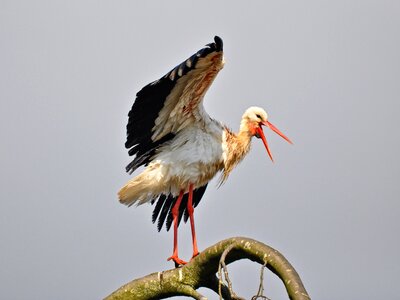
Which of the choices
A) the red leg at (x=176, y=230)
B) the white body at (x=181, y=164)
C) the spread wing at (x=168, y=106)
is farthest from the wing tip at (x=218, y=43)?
the red leg at (x=176, y=230)

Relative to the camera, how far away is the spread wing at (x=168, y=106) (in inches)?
380

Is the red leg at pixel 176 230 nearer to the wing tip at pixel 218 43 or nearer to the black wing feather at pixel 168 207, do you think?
the black wing feather at pixel 168 207

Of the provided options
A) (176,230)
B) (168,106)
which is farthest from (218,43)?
(176,230)

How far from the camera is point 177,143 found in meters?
10.6

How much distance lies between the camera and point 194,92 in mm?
10195

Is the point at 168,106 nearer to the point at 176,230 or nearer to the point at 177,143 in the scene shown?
the point at 177,143

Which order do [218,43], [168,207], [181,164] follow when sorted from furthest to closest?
1. [168,207]
2. [181,164]
3. [218,43]

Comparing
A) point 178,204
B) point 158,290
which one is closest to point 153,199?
point 178,204

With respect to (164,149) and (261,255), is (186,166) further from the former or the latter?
(261,255)

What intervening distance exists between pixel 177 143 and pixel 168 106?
52 centimetres

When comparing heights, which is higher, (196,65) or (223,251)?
(196,65)

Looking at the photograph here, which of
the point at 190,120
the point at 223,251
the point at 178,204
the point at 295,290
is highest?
the point at 190,120

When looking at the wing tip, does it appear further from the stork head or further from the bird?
the stork head

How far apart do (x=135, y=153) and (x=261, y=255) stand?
4.05 meters
